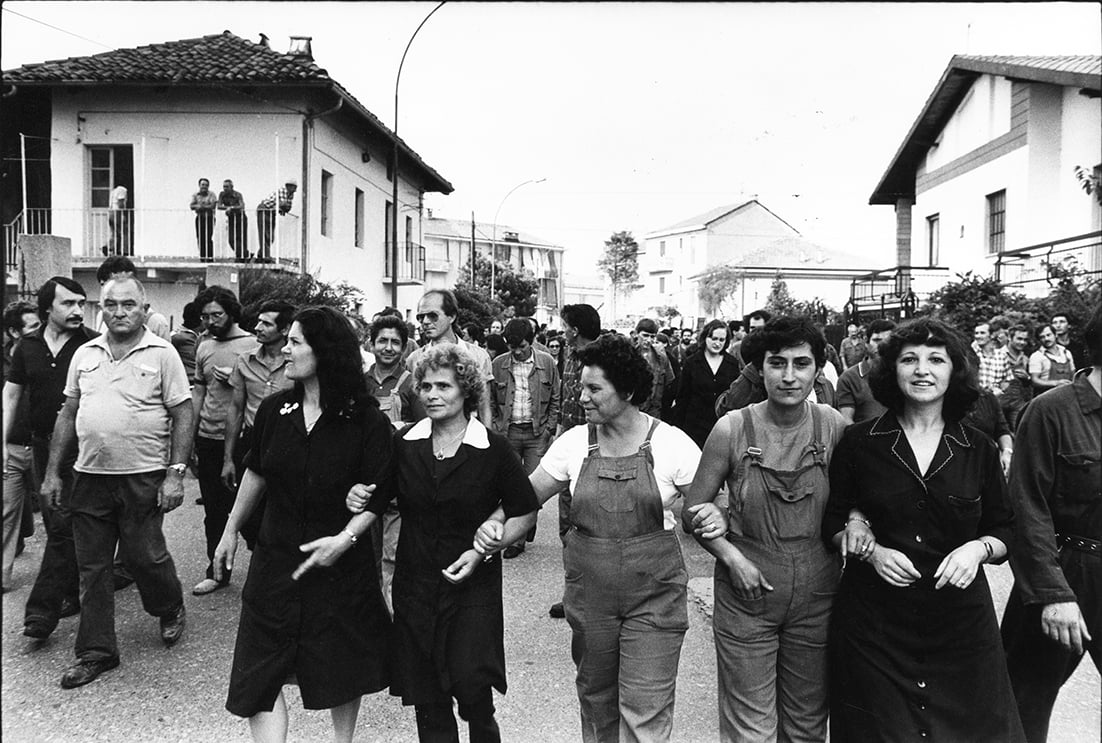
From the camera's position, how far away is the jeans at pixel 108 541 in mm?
4938

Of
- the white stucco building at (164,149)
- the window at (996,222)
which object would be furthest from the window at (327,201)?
the window at (996,222)

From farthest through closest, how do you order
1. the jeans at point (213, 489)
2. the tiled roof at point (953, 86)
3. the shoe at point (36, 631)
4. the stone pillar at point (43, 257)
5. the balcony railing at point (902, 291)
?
the balcony railing at point (902, 291)
the tiled roof at point (953, 86)
the stone pillar at point (43, 257)
the jeans at point (213, 489)
the shoe at point (36, 631)

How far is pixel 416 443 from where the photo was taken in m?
3.78

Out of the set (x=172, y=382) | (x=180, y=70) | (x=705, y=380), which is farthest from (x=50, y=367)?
(x=180, y=70)

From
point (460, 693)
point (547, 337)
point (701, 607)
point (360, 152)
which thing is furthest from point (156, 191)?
point (460, 693)

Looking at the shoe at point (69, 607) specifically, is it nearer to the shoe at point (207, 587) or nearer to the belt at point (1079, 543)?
the shoe at point (207, 587)

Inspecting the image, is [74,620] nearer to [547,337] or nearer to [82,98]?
[547,337]

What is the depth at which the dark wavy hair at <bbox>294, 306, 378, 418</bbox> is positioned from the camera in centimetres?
378

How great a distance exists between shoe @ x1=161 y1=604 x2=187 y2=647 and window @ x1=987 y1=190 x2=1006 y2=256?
66.6 feet

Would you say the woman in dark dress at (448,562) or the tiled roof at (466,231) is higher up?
the tiled roof at (466,231)

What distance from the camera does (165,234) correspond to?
70.3 feet

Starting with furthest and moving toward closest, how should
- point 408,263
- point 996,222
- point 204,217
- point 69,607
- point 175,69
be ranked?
point 408,263 < point 996,222 < point 204,217 < point 175,69 < point 69,607

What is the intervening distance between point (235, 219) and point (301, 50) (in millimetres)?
5232

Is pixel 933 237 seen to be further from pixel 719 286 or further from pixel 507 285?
pixel 507 285
